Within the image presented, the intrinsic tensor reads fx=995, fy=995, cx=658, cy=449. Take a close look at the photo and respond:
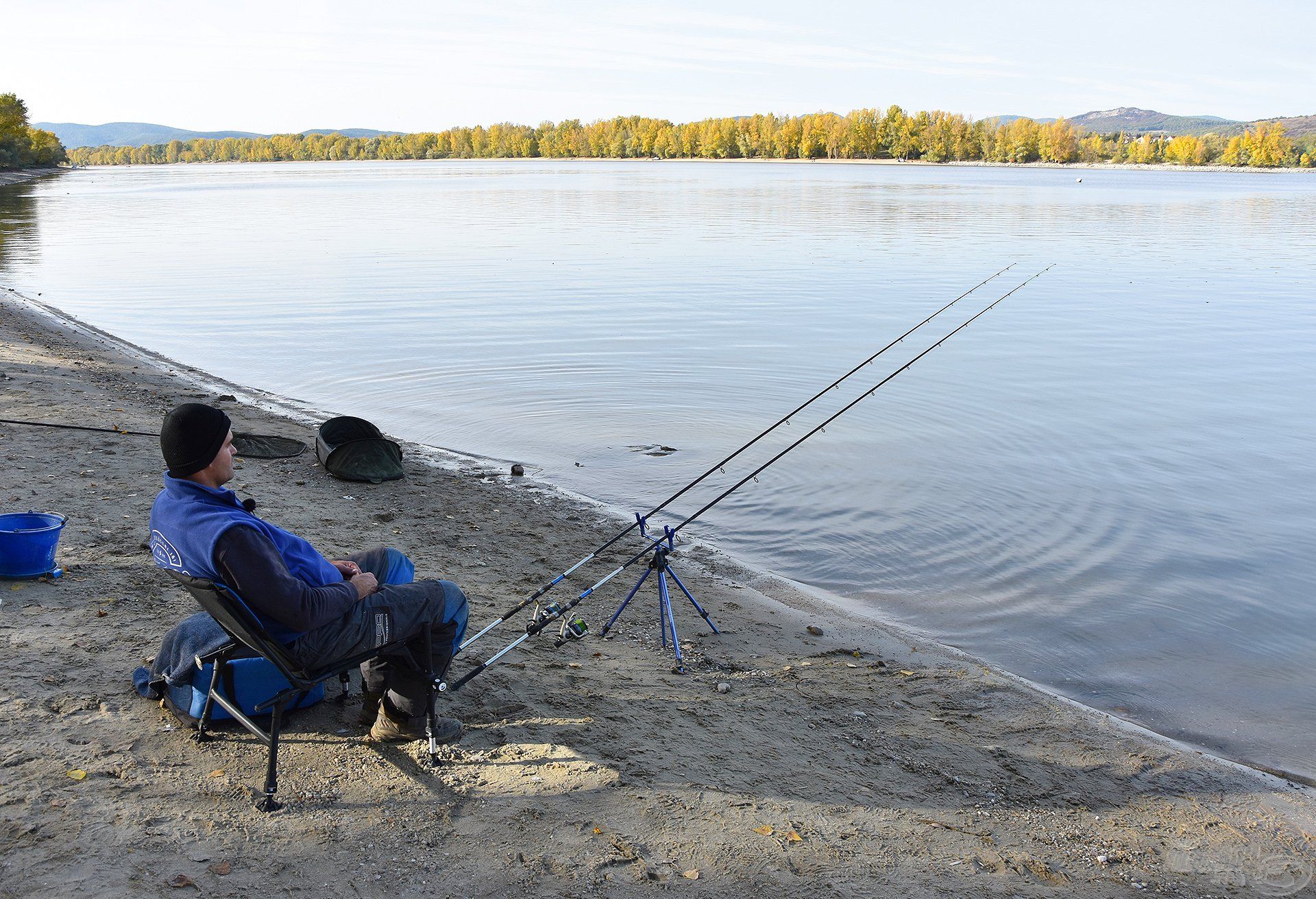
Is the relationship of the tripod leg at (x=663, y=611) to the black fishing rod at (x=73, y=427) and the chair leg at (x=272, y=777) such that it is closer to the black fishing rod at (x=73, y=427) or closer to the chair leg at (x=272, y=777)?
the chair leg at (x=272, y=777)

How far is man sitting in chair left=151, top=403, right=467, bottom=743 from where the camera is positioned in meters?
3.14

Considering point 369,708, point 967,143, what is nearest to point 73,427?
point 369,708

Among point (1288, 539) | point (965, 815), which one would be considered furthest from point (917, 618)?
point (1288, 539)

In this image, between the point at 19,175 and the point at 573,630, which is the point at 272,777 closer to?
the point at 573,630

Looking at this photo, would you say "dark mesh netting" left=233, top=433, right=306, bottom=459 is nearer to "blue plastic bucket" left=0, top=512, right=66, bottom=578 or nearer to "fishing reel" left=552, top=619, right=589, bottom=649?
"blue plastic bucket" left=0, top=512, right=66, bottom=578

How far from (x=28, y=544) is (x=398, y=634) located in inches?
99.1

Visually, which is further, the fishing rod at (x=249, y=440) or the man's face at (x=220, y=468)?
the fishing rod at (x=249, y=440)

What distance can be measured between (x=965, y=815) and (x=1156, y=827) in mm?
783

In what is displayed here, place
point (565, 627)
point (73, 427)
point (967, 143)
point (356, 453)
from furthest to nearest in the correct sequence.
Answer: point (967, 143) < point (73, 427) < point (356, 453) < point (565, 627)

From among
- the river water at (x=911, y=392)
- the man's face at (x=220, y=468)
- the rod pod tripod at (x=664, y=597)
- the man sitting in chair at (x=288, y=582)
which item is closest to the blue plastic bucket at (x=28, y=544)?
the man sitting in chair at (x=288, y=582)

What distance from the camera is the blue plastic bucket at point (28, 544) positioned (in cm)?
474

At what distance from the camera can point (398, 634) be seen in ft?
11.3

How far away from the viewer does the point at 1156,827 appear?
12.5 ft

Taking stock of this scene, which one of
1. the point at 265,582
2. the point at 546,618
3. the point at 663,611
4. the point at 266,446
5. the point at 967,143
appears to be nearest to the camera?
the point at 265,582
